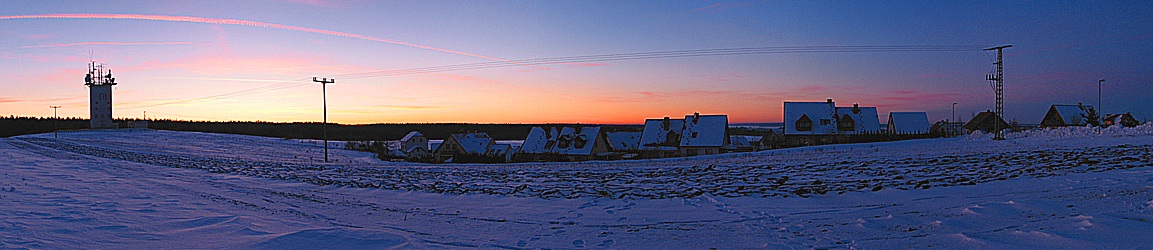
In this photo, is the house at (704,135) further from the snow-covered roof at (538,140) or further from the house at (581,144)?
the snow-covered roof at (538,140)

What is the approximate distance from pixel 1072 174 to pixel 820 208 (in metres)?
7.52

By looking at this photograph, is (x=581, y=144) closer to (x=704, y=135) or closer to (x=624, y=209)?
(x=704, y=135)

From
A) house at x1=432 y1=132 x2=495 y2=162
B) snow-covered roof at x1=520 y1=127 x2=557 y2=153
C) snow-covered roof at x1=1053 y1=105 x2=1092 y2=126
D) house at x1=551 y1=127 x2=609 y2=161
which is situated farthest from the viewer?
Result: snow-covered roof at x1=1053 y1=105 x2=1092 y2=126

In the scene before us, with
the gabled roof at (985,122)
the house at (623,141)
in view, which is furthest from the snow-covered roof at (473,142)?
the gabled roof at (985,122)

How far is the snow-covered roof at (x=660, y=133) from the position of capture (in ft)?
188

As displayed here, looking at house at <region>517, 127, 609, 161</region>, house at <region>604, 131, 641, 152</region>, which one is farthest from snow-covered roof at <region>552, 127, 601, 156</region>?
house at <region>604, 131, 641, 152</region>

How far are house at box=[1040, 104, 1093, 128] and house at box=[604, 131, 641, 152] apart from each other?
5219cm

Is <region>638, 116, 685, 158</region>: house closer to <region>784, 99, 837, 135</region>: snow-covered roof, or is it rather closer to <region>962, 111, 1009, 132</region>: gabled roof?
<region>784, 99, 837, 135</region>: snow-covered roof

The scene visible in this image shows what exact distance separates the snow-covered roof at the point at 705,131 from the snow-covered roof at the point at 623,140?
627cm

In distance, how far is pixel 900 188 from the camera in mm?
13430

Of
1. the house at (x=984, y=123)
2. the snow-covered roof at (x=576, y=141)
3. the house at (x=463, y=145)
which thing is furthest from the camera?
the house at (x=984, y=123)

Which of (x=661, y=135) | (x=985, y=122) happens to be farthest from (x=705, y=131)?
(x=985, y=122)

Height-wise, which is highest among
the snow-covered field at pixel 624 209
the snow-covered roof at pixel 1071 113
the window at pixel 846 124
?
the snow-covered roof at pixel 1071 113

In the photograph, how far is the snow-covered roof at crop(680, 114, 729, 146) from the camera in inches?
2149
